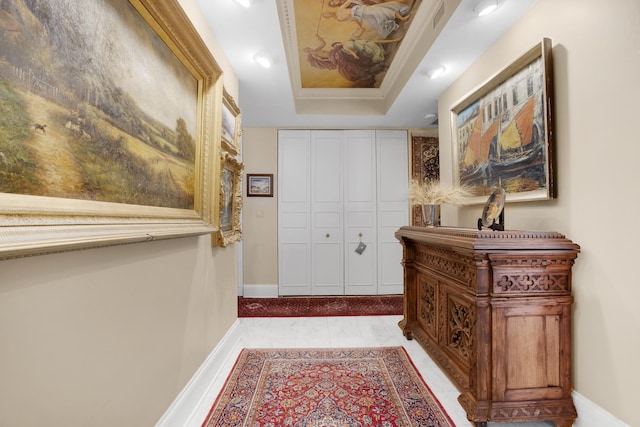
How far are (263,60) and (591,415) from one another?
3.36 m

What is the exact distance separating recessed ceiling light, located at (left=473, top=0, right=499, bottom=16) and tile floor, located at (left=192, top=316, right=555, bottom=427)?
2676 millimetres

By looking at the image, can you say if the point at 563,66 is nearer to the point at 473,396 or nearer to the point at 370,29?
the point at 370,29

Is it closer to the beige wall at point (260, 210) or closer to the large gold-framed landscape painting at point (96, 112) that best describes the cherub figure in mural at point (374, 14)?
the large gold-framed landscape painting at point (96, 112)

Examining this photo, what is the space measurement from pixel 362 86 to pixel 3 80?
12.0 ft

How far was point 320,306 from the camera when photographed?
3883 mm

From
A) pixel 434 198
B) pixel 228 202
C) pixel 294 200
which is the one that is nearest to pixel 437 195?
pixel 434 198

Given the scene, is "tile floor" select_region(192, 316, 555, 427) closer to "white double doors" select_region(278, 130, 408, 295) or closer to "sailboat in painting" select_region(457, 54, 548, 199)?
"white double doors" select_region(278, 130, 408, 295)

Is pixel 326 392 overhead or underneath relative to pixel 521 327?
underneath

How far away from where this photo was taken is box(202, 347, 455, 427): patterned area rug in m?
1.69

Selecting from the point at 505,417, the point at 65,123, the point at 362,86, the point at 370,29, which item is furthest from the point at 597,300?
the point at 362,86

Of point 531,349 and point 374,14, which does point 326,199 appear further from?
point 531,349

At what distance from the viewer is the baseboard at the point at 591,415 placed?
1.38 m

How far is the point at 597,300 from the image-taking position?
4.82 feet

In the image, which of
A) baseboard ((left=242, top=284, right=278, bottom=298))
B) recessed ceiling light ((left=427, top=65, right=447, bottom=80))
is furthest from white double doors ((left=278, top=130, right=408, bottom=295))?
recessed ceiling light ((left=427, top=65, right=447, bottom=80))
